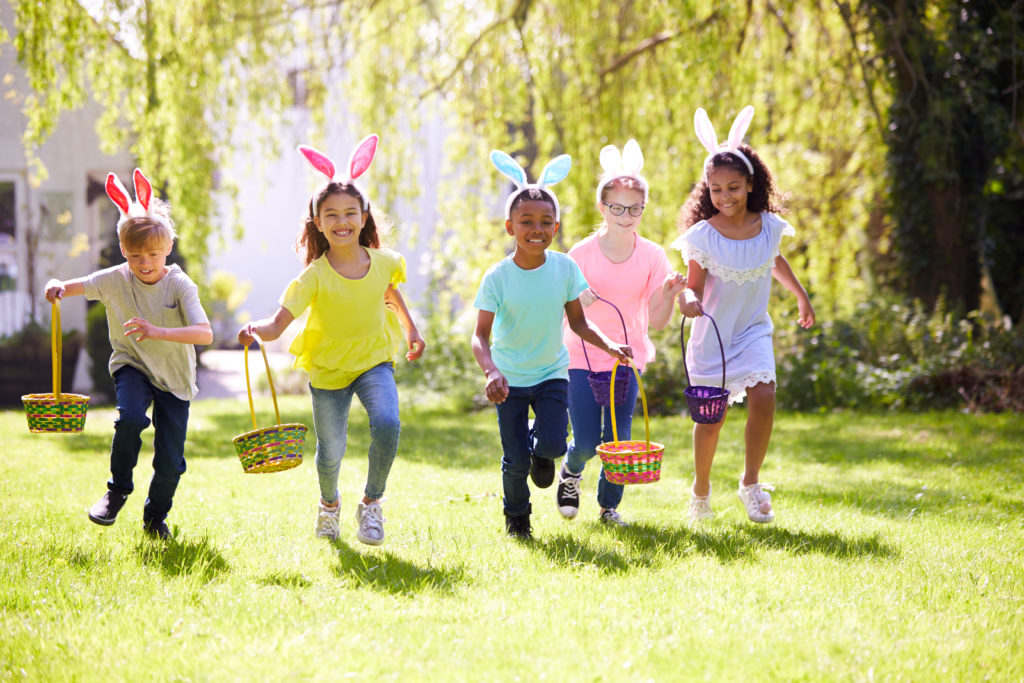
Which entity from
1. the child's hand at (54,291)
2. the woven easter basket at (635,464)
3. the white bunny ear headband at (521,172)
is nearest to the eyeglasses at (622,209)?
the white bunny ear headband at (521,172)

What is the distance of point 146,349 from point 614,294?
221cm

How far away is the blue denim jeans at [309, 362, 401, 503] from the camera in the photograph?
13.8 ft

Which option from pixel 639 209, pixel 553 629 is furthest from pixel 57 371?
pixel 639 209

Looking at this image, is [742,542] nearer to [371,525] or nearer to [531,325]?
[531,325]

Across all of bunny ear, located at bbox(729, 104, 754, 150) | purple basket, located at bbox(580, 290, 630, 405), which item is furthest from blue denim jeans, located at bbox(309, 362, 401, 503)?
bunny ear, located at bbox(729, 104, 754, 150)

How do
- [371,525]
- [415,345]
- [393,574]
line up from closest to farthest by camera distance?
[393,574] < [371,525] < [415,345]

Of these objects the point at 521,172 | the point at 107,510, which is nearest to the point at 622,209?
the point at 521,172

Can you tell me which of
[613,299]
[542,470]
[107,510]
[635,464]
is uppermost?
[613,299]

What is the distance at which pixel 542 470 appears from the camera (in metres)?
4.52

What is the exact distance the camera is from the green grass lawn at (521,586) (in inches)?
113

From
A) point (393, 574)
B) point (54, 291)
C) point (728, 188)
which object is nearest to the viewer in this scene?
point (393, 574)

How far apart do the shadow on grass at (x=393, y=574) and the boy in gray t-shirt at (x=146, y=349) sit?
3.19ft

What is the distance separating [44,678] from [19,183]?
12.1 m

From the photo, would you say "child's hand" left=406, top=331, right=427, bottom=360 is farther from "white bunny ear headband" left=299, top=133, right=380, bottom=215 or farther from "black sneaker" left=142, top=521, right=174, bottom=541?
"black sneaker" left=142, top=521, right=174, bottom=541
